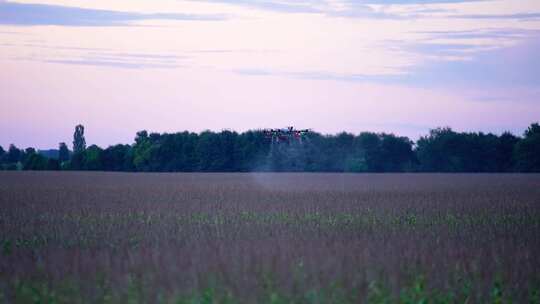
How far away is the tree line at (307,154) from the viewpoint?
8812 cm

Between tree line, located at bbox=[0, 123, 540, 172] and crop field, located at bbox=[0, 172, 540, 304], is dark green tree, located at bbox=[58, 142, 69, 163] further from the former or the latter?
crop field, located at bbox=[0, 172, 540, 304]

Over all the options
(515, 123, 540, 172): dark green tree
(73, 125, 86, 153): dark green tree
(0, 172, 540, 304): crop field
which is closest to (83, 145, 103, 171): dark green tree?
(73, 125, 86, 153): dark green tree

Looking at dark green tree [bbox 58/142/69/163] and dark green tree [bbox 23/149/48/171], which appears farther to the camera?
dark green tree [bbox 58/142/69/163]

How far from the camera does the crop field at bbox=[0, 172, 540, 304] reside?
31.2 ft

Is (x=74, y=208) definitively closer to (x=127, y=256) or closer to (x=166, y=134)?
(x=127, y=256)

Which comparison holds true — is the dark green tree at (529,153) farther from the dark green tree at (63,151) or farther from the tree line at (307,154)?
the dark green tree at (63,151)

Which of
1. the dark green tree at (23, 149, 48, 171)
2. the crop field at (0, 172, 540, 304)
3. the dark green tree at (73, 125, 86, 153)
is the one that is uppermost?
the dark green tree at (73, 125, 86, 153)

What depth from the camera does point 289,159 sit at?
295 ft

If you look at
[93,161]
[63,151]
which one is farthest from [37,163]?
[63,151]

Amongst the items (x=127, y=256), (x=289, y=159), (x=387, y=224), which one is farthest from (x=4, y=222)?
(x=289, y=159)

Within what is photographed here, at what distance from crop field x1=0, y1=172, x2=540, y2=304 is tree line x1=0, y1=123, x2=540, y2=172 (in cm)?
6814

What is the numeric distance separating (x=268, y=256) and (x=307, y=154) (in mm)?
80741

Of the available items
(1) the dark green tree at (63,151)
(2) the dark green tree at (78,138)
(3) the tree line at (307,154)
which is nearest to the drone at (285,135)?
(3) the tree line at (307,154)

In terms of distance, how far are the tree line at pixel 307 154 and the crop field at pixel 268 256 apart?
68.1 m
